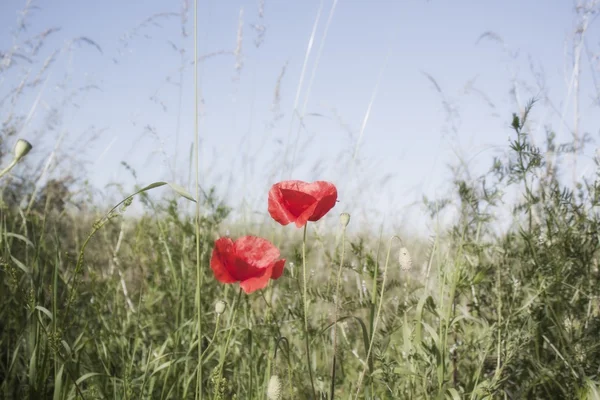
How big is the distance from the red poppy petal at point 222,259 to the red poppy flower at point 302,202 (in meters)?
0.12

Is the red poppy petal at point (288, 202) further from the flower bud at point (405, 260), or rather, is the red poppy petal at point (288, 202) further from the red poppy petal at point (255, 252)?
the flower bud at point (405, 260)

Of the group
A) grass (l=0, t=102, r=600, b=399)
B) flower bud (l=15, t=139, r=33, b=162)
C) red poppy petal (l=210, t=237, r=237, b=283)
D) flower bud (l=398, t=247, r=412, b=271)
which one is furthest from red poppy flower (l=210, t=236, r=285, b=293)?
flower bud (l=15, t=139, r=33, b=162)

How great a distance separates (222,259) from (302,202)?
0.21 meters

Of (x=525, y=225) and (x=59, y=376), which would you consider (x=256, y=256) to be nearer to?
(x=59, y=376)

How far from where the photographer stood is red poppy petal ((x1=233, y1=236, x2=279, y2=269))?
3.74 feet

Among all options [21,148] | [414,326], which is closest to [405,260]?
[414,326]

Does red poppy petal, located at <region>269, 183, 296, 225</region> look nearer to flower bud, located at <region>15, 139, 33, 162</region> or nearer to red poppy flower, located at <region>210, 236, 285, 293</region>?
red poppy flower, located at <region>210, 236, 285, 293</region>

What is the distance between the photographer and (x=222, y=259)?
1104 mm

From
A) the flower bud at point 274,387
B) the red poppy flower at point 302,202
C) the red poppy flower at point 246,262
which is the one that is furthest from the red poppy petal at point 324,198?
the flower bud at point 274,387

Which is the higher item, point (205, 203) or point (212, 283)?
point (205, 203)

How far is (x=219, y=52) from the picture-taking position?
3.03 meters

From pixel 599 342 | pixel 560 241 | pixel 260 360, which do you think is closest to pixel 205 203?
pixel 260 360

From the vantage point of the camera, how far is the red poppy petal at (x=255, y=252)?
1.14m

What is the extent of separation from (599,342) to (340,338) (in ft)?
3.26
